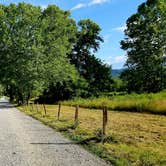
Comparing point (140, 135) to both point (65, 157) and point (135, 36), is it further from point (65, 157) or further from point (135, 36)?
point (135, 36)

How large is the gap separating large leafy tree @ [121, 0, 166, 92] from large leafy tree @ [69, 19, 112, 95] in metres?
15.8

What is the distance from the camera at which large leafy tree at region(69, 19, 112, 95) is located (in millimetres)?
84500

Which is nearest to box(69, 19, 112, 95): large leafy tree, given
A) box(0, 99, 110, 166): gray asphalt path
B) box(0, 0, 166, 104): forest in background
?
box(0, 0, 166, 104): forest in background

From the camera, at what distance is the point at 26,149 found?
15562 mm

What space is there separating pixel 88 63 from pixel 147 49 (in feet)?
68.3

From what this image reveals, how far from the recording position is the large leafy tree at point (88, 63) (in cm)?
8450

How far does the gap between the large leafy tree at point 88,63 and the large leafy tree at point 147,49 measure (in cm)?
1578

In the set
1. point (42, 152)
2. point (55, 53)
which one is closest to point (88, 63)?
point (55, 53)

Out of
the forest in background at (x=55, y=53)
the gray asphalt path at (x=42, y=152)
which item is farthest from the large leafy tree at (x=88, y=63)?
the gray asphalt path at (x=42, y=152)

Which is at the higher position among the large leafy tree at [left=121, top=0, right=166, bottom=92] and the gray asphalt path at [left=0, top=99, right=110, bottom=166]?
the large leafy tree at [left=121, top=0, right=166, bottom=92]

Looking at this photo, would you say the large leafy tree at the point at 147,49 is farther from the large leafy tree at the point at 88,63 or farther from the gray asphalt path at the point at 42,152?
the gray asphalt path at the point at 42,152

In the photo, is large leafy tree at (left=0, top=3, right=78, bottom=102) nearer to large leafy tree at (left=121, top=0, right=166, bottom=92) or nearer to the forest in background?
the forest in background

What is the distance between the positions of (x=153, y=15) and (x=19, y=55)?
18.8 metres

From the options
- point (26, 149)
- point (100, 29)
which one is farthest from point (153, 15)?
point (26, 149)
